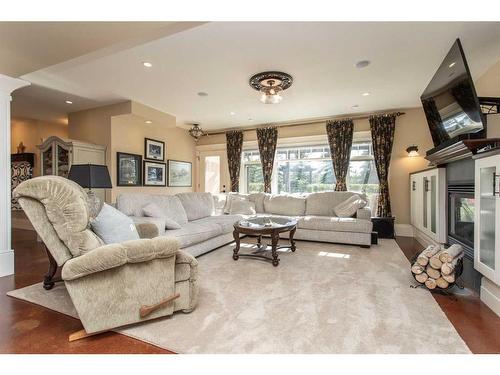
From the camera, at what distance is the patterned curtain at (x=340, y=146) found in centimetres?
534

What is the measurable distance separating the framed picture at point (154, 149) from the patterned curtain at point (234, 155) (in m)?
1.66

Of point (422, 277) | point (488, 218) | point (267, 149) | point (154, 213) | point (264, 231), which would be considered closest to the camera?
point (488, 218)

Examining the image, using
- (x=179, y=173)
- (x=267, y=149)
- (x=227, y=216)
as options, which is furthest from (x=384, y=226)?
(x=179, y=173)

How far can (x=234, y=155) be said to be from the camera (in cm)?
651

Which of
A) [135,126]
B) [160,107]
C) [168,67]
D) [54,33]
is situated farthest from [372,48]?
[135,126]

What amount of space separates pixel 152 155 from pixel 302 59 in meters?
3.83

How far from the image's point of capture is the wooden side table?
14.9 ft

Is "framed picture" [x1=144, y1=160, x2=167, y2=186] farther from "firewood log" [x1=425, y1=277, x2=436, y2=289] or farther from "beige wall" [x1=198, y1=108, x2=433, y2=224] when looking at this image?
"firewood log" [x1=425, y1=277, x2=436, y2=289]

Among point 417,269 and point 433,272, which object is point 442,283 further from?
point 417,269

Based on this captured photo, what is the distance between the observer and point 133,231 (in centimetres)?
207

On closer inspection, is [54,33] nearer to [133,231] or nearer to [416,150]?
[133,231]

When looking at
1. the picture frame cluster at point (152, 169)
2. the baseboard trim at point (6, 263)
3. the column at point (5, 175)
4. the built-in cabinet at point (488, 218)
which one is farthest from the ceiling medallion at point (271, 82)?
the baseboard trim at point (6, 263)

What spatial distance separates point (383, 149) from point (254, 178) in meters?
3.04

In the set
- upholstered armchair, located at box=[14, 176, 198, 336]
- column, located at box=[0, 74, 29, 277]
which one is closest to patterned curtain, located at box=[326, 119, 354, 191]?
upholstered armchair, located at box=[14, 176, 198, 336]
